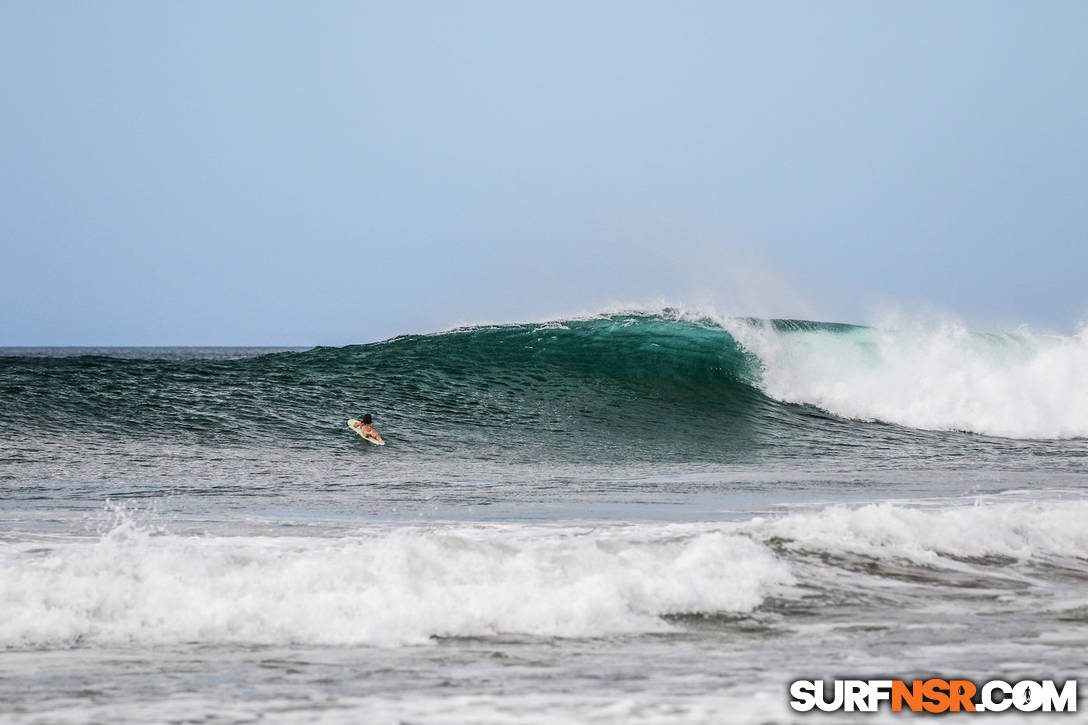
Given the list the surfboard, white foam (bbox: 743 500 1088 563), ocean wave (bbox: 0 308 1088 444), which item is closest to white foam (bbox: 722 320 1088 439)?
ocean wave (bbox: 0 308 1088 444)

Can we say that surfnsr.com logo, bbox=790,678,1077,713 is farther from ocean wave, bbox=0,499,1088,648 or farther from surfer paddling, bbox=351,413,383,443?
surfer paddling, bbox=351,413,383,443

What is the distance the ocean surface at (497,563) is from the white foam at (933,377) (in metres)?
3.06

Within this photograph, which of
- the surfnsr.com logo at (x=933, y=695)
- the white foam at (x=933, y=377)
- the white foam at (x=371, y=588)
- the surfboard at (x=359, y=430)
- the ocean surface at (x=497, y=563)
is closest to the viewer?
the surfnsr.com logo at (x=933, y=695)

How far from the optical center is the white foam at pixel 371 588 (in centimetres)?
472

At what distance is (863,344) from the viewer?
21.4m

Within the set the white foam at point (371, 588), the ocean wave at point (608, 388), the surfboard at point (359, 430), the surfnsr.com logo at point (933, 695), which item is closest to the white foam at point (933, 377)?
the ocean wave at point (608, 388)

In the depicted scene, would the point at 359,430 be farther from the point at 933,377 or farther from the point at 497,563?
the point at 933,377

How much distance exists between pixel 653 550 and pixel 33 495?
5.79m

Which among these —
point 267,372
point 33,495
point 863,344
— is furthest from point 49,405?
point 863,344

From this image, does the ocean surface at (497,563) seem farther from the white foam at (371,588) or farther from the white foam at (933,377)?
the white foam at (933,377)

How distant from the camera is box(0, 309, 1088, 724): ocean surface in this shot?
12.6 ft

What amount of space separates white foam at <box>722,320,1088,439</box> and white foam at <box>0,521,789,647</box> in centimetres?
1347

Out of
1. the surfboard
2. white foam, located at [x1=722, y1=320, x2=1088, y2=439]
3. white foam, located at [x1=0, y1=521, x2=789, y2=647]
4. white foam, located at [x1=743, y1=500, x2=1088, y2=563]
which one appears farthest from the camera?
white foam, located at [x1=722, y1=320, x2=1088, y2=439]

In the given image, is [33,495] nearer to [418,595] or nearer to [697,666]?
[418,595]
